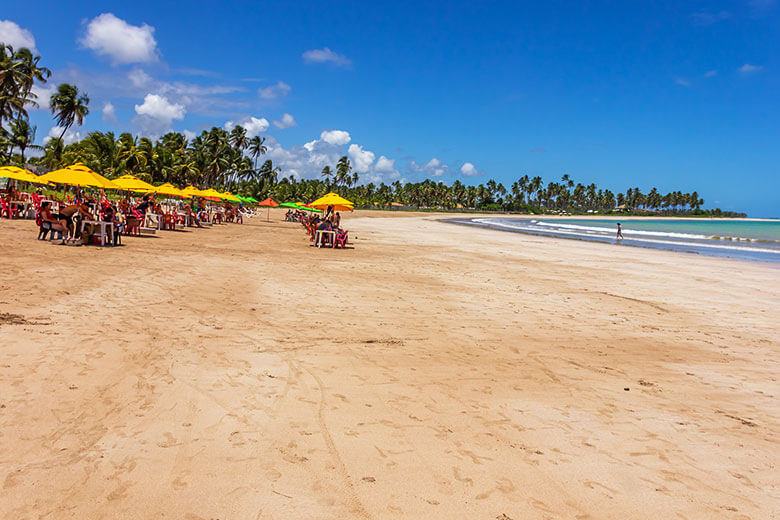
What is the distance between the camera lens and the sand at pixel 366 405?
2.73 meters

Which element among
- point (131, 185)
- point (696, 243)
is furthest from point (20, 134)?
point (696, 243)

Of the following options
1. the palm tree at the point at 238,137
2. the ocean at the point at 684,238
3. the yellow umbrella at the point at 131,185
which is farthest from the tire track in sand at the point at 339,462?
the palm tree at the point at 238,137

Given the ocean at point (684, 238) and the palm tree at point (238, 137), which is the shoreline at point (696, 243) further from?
the palm tree at point (238, 137)

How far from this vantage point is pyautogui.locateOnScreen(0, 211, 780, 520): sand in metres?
2.73

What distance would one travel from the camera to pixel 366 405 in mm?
3926

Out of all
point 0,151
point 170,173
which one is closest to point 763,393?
point 0,151

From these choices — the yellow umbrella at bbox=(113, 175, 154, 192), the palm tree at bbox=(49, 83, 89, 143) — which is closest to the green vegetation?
the palm tree at bbox=(49, 83, 89, 143)

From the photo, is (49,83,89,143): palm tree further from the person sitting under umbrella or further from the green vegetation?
the person sitting under umbrella

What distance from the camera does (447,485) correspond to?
2877 millimetres

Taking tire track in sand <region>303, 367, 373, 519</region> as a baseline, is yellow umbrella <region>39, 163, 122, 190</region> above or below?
above

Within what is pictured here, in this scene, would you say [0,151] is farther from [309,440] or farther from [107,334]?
[309,440]

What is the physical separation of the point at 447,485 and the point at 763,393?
382 centimetres

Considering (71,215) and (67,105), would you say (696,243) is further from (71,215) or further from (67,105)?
(67,105)

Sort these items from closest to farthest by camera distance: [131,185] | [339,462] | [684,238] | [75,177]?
1. [339,462]
2. [75,177]
3. [131,185]
4. [684,238]
